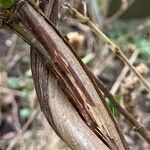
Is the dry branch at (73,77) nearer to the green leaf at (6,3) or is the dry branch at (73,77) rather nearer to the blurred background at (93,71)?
the green leaf at (6,3)

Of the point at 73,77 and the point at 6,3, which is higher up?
the point at 6,3

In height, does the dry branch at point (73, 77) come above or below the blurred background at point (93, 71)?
below

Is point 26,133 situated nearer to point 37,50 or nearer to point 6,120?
point 6,120

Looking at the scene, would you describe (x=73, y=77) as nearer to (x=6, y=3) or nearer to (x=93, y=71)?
(x=6, y=3)

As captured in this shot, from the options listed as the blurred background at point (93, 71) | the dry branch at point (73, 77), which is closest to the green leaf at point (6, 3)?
the dry branch at point (73, 77)

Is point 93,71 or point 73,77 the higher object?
point 93,71

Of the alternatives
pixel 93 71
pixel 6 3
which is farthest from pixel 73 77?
pixel 93 71

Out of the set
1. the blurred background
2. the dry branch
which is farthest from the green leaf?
the blurred background

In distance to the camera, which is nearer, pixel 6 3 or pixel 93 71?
pixel 6 3

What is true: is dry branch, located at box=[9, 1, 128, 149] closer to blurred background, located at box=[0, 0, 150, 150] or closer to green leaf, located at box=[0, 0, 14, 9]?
green leaf, located at box=[0, 0, 14, 9]
